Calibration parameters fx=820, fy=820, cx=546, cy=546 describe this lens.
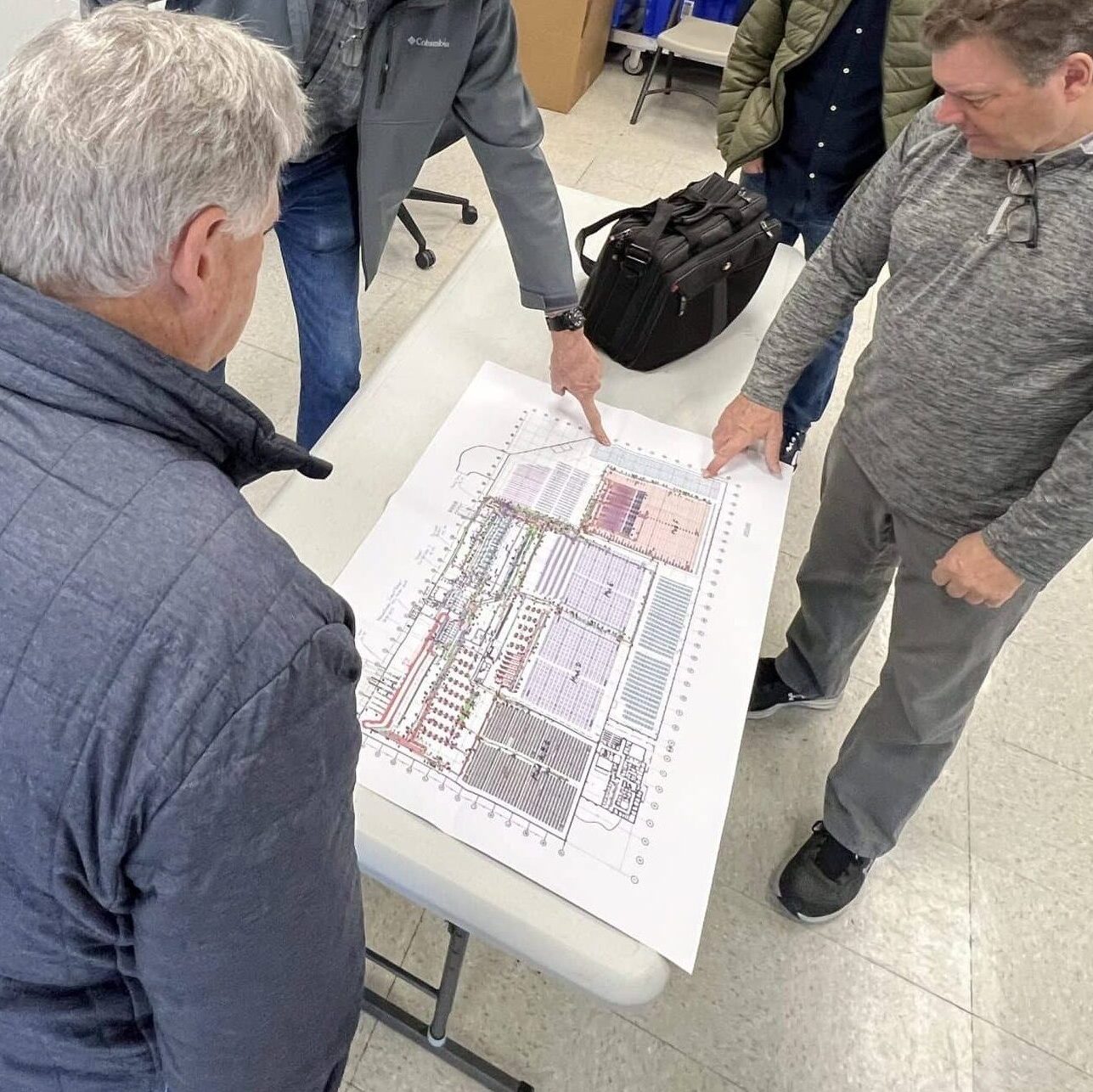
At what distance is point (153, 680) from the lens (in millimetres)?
444

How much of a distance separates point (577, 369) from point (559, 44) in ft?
9.77

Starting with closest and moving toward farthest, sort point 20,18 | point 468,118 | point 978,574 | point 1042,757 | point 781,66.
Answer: point 978,574 < point 468,118 < point 781,66 < point 1042,757 < point 20,18

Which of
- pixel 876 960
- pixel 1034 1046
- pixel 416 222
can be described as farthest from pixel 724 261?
pixel 416 222

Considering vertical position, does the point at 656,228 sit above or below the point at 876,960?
above

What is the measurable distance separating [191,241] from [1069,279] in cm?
85

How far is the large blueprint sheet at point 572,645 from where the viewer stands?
0.74m

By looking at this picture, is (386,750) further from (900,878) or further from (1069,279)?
(900,878)

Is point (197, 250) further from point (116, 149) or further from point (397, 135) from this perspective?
point (397, 135)

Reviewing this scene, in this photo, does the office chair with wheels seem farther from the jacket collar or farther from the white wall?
the jacket collar

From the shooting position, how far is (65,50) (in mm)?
493

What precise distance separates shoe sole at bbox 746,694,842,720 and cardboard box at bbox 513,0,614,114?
2.89 m

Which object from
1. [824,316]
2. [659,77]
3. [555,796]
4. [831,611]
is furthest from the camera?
[659,77]

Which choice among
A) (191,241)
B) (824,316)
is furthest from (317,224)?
(191,241)

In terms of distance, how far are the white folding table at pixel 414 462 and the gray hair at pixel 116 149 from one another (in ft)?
1.58
